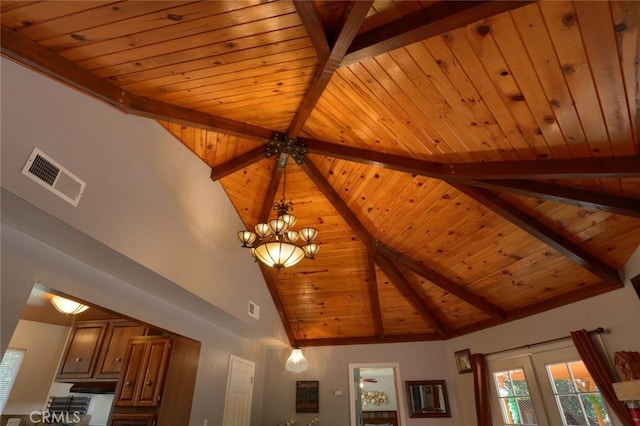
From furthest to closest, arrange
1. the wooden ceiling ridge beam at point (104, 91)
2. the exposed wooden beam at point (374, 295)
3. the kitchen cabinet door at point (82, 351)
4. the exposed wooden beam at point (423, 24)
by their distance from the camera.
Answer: the exposed wooden beam at point (374, 295), the kitchen cabinet door at point (82, 351), the wooden ceiling ridge beam at point (104, 91), the exposed wooden beam at point (423, 24)

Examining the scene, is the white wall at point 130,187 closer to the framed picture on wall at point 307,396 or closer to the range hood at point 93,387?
the range hood at point 93,387

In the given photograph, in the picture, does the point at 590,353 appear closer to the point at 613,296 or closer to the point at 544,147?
the point at 613,296

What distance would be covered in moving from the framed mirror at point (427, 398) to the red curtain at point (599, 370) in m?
2.49

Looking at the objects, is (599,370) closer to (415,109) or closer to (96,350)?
(415,109)

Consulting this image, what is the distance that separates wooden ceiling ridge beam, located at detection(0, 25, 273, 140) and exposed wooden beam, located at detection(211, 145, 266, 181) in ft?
1.25

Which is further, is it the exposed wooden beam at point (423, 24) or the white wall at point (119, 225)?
the white wall at point (119, 225)

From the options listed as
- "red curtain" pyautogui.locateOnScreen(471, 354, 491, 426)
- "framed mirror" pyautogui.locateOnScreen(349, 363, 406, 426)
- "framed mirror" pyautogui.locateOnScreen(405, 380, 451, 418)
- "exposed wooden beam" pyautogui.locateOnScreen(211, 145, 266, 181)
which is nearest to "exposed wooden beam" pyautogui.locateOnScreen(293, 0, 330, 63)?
"exposed wooden beam" pyautogui.locateOnScreen(211, 145, 266, 181)

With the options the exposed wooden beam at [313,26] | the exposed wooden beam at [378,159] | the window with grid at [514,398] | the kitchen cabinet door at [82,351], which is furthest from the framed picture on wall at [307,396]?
the exposed wooden beam at [313,26]

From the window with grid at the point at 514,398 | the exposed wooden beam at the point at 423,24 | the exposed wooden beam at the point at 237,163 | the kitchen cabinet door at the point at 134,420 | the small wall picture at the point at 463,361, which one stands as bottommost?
the kitchen cabinet door at the point at 134,420

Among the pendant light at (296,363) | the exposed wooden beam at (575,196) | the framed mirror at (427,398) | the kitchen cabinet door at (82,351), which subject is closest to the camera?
the exposed wooden beam at (575,196)

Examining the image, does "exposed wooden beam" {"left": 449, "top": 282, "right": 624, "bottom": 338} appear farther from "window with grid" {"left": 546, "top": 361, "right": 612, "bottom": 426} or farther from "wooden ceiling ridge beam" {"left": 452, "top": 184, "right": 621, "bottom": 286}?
"window with grid" {"left": 546, "top": 361, "right": 612, "bottom": 426}

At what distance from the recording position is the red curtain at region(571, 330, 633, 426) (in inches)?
127

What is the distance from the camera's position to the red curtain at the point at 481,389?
479 cm

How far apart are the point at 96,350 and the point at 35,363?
1.19 meters
